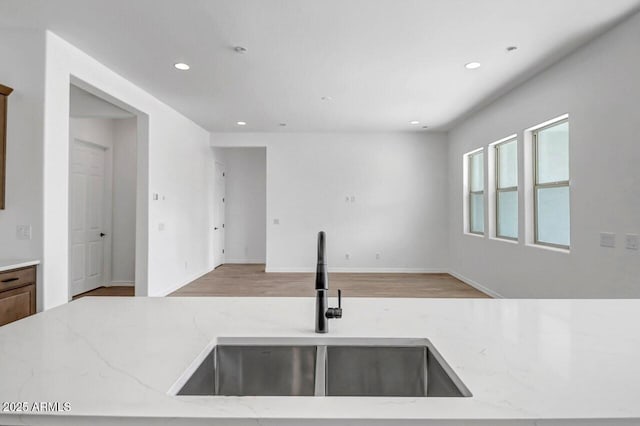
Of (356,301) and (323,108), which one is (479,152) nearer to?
(323,108)

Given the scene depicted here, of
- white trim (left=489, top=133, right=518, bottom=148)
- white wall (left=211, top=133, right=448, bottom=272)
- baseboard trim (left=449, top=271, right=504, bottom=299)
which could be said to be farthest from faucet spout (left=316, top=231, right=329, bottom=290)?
white wall (left=211, top=133, right=448, bottom=272)

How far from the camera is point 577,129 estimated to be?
3.37 m

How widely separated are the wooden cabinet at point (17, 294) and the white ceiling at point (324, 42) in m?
1.98

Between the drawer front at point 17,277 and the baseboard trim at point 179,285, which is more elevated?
the drawer front at point 17,277

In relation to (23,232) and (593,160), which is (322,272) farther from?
(593,160)

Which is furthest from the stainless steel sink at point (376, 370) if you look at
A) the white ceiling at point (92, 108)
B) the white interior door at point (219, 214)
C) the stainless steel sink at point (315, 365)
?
the white interior door at point (219, 214)

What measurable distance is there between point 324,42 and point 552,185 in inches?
113

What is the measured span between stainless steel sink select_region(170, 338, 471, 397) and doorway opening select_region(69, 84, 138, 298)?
4943mm

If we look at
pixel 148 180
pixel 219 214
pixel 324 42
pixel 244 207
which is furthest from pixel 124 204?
pixel 324 42

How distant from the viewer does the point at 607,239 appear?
2.99 m

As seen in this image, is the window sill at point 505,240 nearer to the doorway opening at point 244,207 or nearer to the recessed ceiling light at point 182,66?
the recessed ceiling light at point 182,66

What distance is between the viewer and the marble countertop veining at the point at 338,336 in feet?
2.09

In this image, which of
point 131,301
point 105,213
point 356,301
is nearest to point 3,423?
point 131,301

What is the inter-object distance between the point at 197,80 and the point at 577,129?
4075 mm
